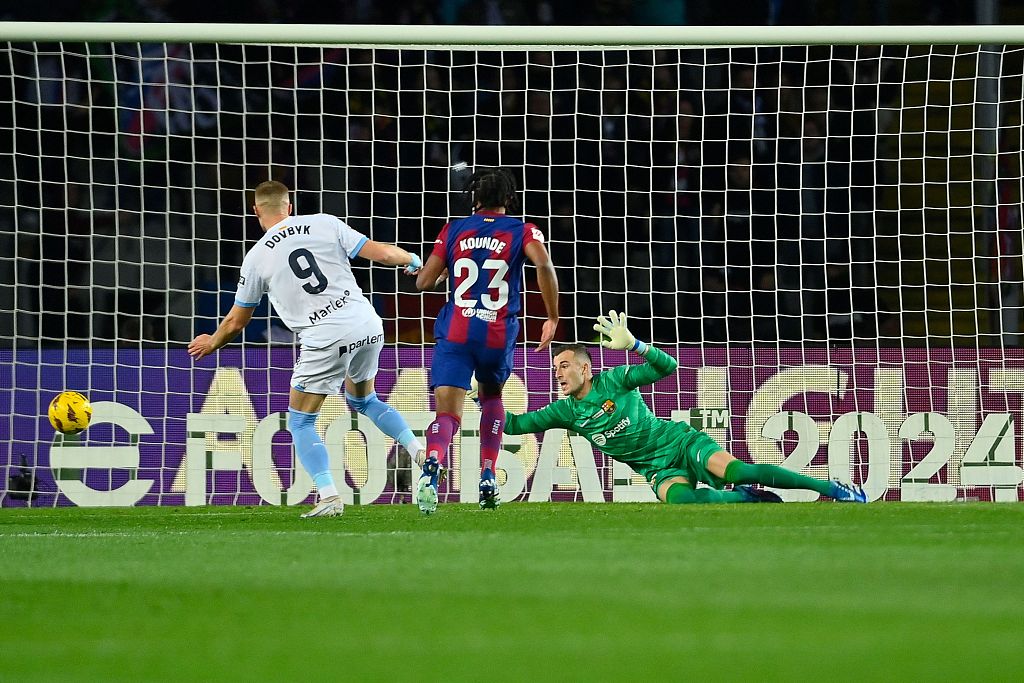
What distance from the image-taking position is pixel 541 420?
25.8 ft

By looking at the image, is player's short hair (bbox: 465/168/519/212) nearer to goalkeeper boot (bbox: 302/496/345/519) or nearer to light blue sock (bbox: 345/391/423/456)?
light blue sock (bbox: 345/391/423/456)

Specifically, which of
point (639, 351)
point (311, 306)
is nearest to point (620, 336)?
point (639, 351)

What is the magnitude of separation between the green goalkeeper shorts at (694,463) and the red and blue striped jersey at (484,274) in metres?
1.42

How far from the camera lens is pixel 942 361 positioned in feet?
31.1

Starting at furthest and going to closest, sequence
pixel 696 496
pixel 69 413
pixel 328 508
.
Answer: pixel 69 413, pixel 696 496, pixel 328 508

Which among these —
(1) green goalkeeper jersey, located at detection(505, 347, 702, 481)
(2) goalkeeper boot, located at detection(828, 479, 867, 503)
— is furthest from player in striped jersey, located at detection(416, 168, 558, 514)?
(2) goalkeeper boot, located at detection(828, 479, 867, 503)

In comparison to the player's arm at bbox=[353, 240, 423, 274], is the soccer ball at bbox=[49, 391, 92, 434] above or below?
below

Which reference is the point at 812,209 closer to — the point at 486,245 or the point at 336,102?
the point at 336,102

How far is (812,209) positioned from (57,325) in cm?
532

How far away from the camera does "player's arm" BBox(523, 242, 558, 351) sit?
7066mm

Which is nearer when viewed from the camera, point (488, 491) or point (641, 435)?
point (488, 491)

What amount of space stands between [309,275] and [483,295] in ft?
2.75

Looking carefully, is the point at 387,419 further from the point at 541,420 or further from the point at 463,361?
the point at 541,420

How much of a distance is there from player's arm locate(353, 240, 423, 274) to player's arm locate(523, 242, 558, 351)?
63cm
